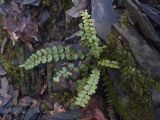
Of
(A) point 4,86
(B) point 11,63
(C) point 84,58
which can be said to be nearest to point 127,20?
(C) point 84,58

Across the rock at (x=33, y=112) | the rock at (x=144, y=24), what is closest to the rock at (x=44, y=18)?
the rock at (x=33, y=112)

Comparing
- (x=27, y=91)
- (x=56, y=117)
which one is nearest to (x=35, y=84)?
(x=27, y=91)

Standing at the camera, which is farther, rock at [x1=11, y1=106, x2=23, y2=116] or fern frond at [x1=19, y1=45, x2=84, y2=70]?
rock at [x1=11, y1=106, x2=23, y2=116]

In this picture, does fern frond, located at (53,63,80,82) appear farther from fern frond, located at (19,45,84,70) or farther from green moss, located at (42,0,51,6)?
green moss, located at (42,0,51,6)

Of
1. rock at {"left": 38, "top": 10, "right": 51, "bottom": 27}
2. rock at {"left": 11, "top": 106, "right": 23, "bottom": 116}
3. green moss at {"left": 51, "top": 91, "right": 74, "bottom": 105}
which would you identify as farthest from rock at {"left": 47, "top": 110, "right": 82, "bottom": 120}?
rock at {"left": 38, "top": 10, "right": 51, "bottom": 27}

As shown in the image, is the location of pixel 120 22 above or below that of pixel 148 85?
above

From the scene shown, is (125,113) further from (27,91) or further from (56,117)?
(27,91)

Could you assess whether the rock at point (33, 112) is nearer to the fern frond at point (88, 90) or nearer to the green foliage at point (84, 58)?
the green foliage at point (84, 58)
